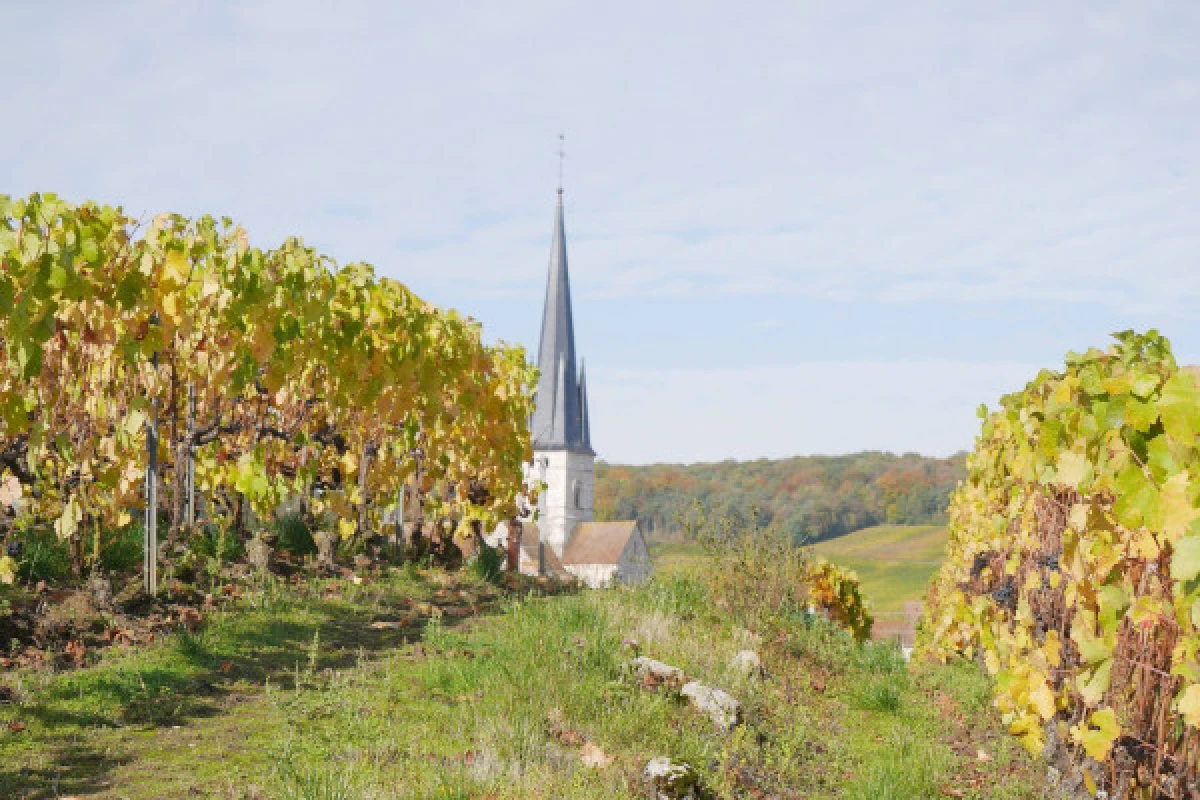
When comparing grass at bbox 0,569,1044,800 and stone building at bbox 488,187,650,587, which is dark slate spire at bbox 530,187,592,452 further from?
grass at bbox 0,569,1044,800

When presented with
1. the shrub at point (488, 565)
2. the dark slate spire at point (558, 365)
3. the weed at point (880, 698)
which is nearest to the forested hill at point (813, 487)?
the dark slate spire at point (558, 365)

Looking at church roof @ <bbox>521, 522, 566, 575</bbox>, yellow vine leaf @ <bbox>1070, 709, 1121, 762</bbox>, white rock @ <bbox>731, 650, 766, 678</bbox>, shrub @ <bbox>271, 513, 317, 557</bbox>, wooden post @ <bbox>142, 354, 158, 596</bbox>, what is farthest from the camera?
church roof @ <bbox>521, 522, 566, 575</bbox>

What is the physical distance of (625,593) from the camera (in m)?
9.46

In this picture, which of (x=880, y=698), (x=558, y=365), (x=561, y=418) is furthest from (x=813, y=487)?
(x=880, y=698)

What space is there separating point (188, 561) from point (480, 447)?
16.4ft

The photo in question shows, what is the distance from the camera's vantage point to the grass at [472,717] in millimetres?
4586

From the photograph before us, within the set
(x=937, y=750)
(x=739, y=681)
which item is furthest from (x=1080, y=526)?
(x=739, y=681)

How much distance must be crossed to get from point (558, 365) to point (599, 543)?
14276 mm

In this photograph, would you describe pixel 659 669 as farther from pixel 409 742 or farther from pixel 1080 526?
pixel 1080 526

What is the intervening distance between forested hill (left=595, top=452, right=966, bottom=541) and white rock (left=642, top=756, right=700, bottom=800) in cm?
10230

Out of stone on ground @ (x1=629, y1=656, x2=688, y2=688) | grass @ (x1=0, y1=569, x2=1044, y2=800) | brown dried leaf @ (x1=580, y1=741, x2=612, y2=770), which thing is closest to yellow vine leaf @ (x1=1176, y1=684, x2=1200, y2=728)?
grass @ (x1=0, y1=569, x2=1044, y2=800)

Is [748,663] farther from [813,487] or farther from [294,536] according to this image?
[813,487]

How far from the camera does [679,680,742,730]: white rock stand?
5938 mm

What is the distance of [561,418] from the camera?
68.0 m
